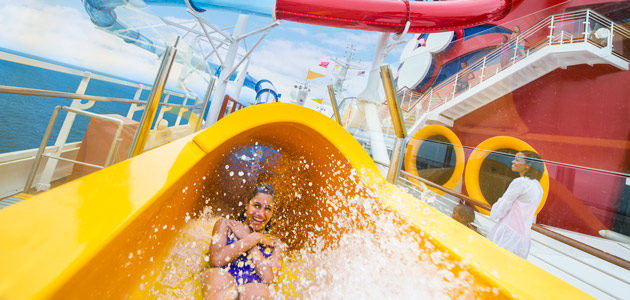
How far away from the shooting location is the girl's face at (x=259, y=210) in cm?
138

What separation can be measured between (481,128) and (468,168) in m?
1.56

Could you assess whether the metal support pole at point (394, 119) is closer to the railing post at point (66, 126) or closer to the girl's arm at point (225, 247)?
the girl's arm at point (225, 247)

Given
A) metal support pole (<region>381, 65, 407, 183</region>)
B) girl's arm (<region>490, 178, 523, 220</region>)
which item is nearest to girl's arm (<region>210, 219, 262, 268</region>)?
metal support pole (<region>381, 65, 407, 183</region>)

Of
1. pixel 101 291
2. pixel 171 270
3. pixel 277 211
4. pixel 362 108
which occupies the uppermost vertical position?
pixel 362 108

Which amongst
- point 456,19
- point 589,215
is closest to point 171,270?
point 589,215

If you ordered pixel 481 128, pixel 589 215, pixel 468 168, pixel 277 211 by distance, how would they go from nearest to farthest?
pixel 589 215 → pixel 277 211 → pixel 468 168 → pixel 481 128

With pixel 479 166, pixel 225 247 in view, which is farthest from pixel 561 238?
pixel 225 247

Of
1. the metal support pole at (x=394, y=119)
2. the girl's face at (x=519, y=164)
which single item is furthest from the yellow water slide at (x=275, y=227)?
the girl's face at (x=519, y=164)

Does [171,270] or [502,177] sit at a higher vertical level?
[502,177]

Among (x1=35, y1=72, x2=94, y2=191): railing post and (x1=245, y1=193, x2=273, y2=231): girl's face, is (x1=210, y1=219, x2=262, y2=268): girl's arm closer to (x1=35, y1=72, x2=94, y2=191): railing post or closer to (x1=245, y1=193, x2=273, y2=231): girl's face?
(x1=245, y1=193, x2=273, y2=231): girl's face

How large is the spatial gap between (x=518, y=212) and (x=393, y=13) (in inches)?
112

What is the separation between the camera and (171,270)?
1.20 meters

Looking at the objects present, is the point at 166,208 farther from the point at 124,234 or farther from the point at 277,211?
the point at 277,211

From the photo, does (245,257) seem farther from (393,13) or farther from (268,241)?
(393,13)
